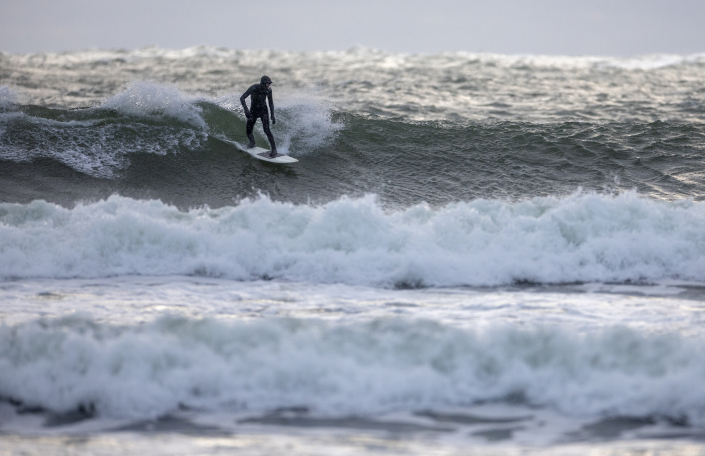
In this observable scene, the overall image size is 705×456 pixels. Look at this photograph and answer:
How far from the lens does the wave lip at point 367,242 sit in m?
6.48

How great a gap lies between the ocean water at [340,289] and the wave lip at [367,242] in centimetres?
3

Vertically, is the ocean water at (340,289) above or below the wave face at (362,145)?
below

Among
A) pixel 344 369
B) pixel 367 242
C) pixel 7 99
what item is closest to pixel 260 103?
pixel 367 242

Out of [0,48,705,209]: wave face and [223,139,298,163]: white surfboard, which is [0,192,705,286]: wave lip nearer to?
[0,48,705,209]: wave face

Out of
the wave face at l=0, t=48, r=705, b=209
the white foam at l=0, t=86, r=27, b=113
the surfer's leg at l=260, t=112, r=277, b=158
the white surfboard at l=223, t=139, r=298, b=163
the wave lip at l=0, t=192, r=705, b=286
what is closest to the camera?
the wave lip at l=0, t=192, r=705, b=286

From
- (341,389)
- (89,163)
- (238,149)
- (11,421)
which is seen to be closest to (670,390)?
(341,389)

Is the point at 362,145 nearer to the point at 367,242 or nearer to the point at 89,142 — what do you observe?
the point at 89,142

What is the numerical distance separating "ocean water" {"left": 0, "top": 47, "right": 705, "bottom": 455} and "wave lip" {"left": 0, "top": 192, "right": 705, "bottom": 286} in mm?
Answer: 32

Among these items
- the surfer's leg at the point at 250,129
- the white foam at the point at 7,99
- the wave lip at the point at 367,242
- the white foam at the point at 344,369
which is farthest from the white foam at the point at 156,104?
the white foam at the point at 344,369

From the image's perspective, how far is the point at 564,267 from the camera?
21.8 feet

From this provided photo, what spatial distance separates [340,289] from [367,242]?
3.33 feet

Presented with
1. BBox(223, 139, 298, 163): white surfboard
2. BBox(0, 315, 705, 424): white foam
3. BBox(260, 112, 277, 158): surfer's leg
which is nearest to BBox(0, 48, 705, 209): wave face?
BBox(223, 139, 298, 163): white surfboard

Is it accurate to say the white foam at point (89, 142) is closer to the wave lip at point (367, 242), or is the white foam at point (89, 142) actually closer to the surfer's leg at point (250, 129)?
the surfer's leg at point (250, 129)

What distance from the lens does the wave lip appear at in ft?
21.2
